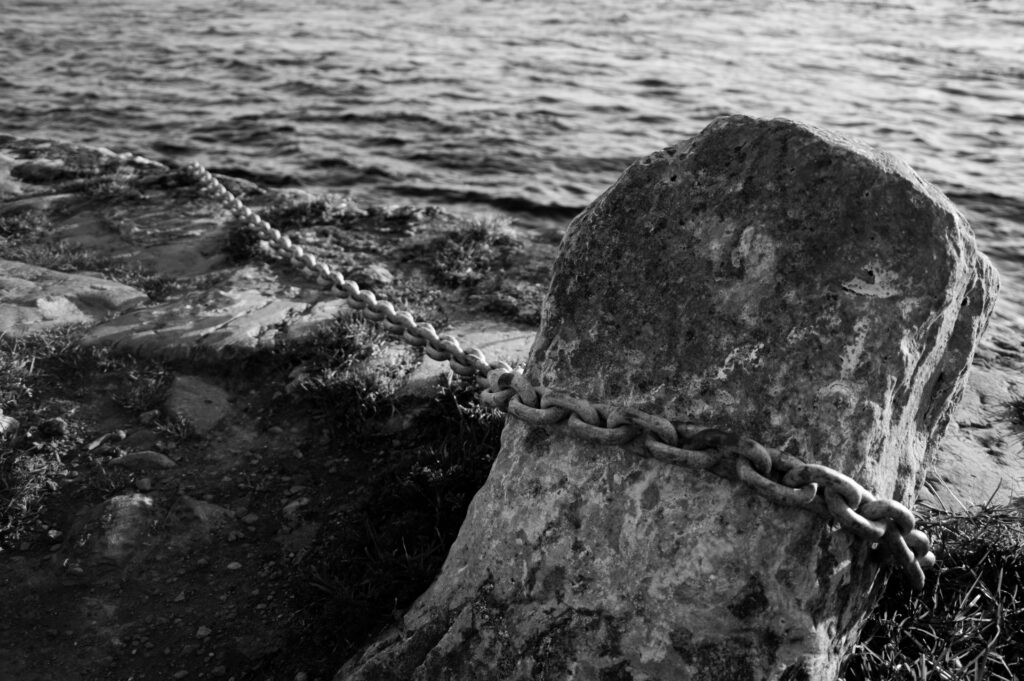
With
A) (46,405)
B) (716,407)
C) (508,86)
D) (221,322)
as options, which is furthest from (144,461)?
(508,86)

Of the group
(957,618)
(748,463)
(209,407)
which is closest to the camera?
(748,463)

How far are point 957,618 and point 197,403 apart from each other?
13.2 ft

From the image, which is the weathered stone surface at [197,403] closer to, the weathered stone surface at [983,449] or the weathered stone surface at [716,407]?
the weathered stone surface at [716,407]

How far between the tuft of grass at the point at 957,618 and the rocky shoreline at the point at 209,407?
0.58 meters

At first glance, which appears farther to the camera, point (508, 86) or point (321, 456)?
point (508, 86)

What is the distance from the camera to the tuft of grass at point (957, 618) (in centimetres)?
342

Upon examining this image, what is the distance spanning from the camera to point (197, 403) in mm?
5340

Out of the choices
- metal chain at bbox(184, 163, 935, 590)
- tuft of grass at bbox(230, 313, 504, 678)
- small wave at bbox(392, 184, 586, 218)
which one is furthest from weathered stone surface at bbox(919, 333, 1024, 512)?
small wave at bbox(392, 184, 586, 218)

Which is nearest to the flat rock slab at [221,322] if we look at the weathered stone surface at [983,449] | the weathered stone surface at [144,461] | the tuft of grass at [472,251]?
the weathered stone surface at [144,461]

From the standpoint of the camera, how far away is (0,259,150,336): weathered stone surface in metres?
5.95

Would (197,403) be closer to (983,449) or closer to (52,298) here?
(52,298)

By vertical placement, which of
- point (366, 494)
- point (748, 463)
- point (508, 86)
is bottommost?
point (366, 494)

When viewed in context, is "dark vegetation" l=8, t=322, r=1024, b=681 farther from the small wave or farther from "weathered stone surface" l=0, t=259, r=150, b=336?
the small wave

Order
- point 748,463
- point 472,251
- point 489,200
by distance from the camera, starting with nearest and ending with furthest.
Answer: point 748,463, point 472,251, point 489,200
